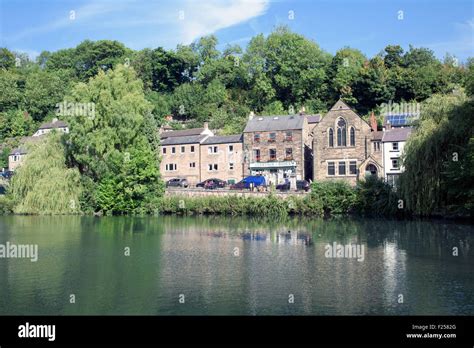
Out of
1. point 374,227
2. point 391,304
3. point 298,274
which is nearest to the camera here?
point 391,304

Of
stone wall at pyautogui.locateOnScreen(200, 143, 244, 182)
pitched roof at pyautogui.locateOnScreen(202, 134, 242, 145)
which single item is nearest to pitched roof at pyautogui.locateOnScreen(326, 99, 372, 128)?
pitched roof at pyautogui.locateOnScreen(202, 134, 242, 145)

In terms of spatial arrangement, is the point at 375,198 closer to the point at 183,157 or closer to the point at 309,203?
the point at 309,203

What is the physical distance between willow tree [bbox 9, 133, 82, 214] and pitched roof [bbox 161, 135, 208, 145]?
17358 mm

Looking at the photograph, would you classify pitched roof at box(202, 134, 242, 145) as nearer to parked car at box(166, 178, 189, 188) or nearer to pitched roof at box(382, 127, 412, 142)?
parked car at box(166, 178, 189, 188)

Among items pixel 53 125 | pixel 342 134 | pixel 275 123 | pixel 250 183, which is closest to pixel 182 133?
pixel 275 123

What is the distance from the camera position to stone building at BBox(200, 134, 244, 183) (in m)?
69.9

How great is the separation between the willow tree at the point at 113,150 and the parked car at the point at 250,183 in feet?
27.5

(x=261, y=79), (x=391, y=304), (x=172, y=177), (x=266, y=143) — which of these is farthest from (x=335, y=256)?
(x=261, y=79)

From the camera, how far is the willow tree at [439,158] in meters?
43.9

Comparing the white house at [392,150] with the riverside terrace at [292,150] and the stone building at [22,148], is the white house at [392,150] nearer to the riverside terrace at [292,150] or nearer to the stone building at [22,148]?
the riverside terrace at [292,150]

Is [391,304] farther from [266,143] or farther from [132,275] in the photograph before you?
[266,143]
